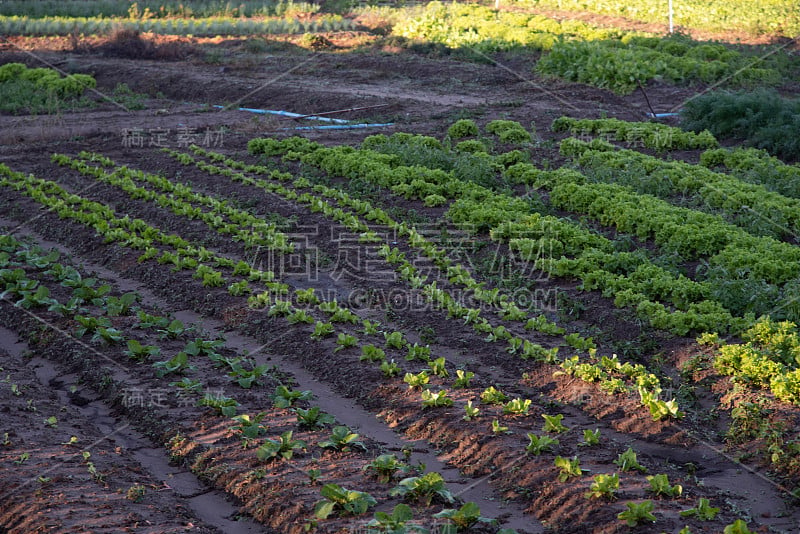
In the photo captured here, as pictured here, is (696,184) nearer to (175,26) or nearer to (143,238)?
(143,238)

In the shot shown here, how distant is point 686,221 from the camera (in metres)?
11.1

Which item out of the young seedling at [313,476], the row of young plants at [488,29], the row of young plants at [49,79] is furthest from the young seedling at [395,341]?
the row of young plants at [488,29]

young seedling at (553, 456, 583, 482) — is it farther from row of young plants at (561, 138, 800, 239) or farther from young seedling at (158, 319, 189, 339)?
row of young plants at (561, 138, 800, 239)

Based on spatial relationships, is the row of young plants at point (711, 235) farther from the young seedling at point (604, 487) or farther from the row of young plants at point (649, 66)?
the row of young plants at point (649, 66)

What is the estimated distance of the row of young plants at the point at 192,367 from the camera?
6.00m

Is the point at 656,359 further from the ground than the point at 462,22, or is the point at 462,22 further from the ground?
the point at 462,22

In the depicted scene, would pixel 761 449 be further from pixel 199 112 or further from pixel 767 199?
pixel 199 112

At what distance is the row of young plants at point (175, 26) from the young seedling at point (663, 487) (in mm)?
27498

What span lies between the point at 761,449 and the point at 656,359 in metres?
1.71

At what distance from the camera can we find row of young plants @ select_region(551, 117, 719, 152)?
1525 centimetres

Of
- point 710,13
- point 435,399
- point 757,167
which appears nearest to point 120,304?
point 435,399

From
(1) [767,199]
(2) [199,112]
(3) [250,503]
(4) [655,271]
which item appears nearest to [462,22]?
(2) [199,112]

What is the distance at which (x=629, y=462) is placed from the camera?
21.1 ft

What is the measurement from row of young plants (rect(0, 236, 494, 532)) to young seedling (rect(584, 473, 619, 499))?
827mm
